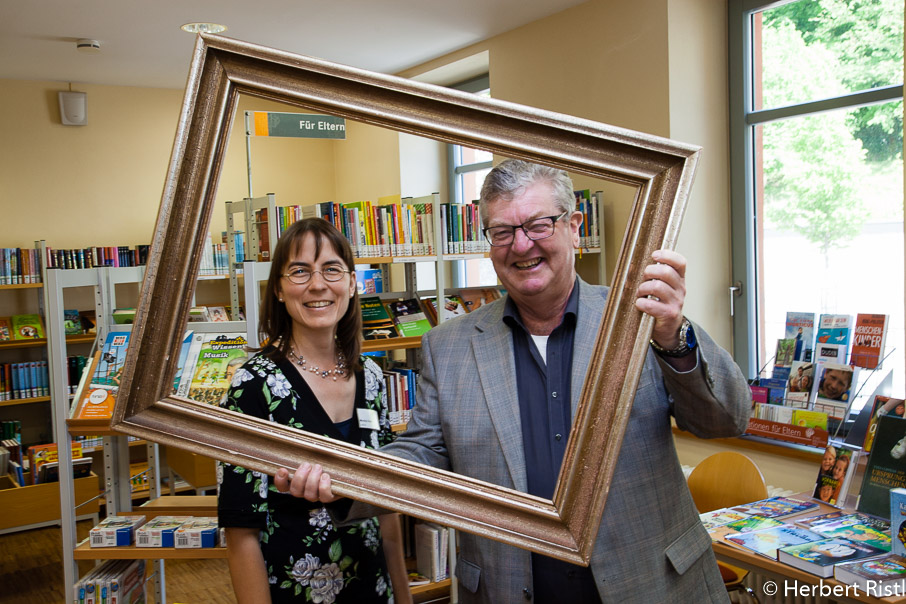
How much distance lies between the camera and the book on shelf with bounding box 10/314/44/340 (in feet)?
20.2

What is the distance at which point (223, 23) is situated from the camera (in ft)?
16.7

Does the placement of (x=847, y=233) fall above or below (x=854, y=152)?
below

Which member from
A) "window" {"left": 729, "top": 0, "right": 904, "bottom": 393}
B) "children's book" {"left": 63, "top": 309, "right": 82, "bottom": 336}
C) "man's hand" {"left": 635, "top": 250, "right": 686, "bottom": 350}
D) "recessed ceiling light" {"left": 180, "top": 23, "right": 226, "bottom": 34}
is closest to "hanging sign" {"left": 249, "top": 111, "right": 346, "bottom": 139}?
"man's hand" {"left": 635, "top": 250, "right": 686, "bottom": 350}

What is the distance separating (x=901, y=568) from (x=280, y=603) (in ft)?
6.03

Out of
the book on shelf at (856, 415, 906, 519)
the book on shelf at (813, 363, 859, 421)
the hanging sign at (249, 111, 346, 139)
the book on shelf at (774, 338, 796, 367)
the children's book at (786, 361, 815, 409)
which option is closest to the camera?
the hanging sign at (249, 111, 346, 139)

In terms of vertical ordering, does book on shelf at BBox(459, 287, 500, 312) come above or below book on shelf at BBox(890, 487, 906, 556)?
above

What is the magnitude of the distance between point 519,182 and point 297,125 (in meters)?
0.39

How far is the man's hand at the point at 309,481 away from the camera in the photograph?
109cm

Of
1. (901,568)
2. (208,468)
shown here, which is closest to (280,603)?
(208,468)

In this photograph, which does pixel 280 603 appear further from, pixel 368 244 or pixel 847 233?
pixel 847 233

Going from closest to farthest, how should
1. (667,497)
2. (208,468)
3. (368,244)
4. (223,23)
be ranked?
(667,497) < (368,244) < (208,468) < (223,23)

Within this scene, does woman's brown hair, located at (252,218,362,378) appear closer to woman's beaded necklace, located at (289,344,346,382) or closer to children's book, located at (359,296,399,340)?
woman's beaded necklace, located at (289,344,346,382)

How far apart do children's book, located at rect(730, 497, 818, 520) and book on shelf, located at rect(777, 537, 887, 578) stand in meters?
0.35

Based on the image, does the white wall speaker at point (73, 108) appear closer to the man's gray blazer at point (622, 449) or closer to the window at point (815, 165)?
the window at point (815, 165)
